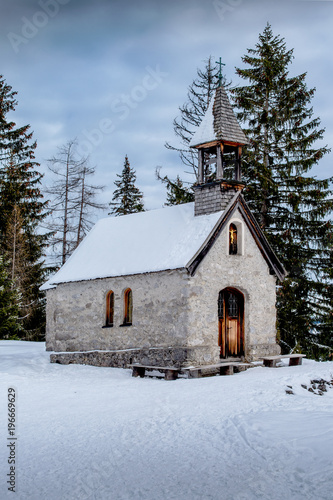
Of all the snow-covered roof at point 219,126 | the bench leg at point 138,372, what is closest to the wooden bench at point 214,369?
the bench leg at point 138,372

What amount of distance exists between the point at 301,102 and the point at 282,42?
2.99 m

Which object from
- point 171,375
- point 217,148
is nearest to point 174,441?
point 171,375

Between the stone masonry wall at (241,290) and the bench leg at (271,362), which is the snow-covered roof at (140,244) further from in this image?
the bench leg at (271,362)

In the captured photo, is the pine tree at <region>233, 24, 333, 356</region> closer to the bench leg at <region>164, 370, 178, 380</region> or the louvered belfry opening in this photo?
the louvered belfry opening

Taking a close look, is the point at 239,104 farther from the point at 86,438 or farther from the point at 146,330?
the point at 86,438

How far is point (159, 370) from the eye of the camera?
1579 cm

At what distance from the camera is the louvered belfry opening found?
1806cm

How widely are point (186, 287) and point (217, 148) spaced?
17.2ft

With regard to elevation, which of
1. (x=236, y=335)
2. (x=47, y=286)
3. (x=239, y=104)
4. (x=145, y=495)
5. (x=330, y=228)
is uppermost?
(x=239, y=104)

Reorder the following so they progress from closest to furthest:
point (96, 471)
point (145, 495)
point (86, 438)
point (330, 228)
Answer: point (145, 495) → point (96, 471) → point (86, 438) → point (330, 228)

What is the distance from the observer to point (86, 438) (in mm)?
8453

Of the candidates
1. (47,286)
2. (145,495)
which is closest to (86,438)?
(145,495)

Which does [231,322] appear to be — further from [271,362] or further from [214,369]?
[214,369]

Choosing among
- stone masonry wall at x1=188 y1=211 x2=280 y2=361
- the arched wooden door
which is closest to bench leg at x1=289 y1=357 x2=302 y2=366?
stone masonry wall at x1=188 y1=211 x2=280 y2=361
